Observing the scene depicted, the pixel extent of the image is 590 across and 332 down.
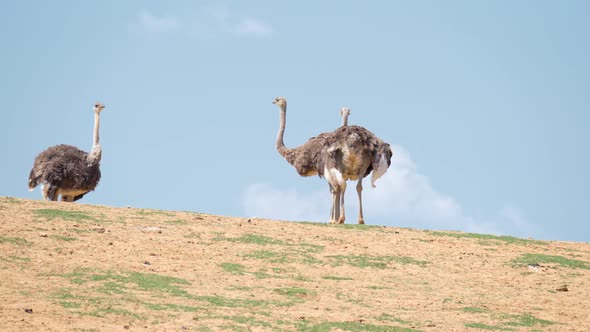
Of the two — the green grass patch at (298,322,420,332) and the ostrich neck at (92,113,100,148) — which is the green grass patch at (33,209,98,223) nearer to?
the green grass patch at (298,322,420,332)

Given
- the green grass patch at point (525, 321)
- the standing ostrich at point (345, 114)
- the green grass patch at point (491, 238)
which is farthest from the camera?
the standing ostrich at point (345, 114)

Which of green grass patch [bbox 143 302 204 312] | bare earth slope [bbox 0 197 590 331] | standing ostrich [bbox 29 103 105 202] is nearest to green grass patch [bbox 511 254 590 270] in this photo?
bare earth slope [bbox 0 197 590 331]

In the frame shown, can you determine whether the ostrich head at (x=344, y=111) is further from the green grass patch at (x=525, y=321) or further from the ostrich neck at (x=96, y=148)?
the green grass patch at (x=525, y=321)

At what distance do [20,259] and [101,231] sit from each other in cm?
206

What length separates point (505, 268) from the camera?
15.5 m

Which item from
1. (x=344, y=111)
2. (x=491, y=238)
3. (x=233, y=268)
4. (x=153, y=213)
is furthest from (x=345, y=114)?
(x=233, y=268)

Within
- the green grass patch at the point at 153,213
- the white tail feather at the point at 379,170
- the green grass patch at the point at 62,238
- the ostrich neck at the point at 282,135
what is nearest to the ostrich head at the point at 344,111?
the ostrich neck at the point at 282,135

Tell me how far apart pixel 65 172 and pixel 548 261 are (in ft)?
33.7

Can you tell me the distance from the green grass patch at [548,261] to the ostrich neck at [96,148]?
10144mm

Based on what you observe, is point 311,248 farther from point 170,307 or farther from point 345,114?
point 345,114

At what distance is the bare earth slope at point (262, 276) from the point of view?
1153cm

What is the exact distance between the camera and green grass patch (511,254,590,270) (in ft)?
52.6

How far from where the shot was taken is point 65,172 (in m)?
21.3

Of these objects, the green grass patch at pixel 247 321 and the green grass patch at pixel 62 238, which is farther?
the green grass patch at pixel 62 238
